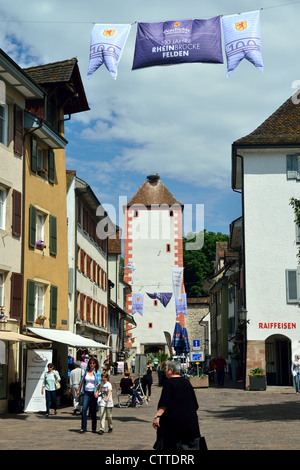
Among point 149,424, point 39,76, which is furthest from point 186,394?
point 39,76

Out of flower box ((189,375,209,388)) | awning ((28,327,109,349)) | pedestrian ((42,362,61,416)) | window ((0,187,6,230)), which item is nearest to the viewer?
pedestrian ((42,362,61,416))

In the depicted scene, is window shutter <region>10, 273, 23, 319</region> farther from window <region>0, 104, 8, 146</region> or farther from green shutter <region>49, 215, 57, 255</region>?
window <region>0, 104, 8, 146</region>

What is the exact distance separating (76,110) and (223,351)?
31358 millimetres

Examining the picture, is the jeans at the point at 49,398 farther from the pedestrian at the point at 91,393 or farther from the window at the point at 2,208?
the window at the point at 2,208

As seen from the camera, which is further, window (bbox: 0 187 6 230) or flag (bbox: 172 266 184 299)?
flag (bbox: 172 266 184 299)

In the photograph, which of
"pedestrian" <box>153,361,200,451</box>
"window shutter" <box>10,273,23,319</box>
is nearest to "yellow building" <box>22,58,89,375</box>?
"window shutter" <box>10,273,23,319</box>

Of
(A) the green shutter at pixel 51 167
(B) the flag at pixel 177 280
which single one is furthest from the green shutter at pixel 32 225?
(B) the flag at pixel 177 280

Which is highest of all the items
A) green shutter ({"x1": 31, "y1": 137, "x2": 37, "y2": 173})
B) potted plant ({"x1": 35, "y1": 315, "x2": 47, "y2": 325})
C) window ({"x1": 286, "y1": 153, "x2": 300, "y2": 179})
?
window ({"x1": 286, "y1": 153, "x2": 300, "y2": 179})

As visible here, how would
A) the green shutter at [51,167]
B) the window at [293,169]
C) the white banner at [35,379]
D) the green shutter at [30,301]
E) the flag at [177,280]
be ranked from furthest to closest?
the flag at [177,280]
the window at [293,169]
the green shutter at [51,167]
the green shutter at [30,301]
the white banner at [35,379]

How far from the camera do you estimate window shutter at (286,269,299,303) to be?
3269cm

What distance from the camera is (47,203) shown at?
2544cm

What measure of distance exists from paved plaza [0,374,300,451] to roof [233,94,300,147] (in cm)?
1352

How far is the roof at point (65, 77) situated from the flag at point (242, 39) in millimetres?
10512

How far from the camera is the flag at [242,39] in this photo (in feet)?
57.6
